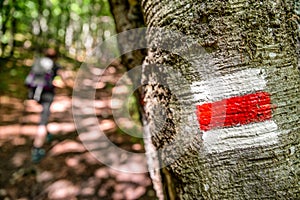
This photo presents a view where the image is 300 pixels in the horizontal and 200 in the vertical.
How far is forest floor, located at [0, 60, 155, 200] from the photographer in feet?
18.8

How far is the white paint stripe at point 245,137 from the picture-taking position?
983 mm

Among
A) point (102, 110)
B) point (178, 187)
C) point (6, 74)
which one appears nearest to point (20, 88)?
point (6, 74)

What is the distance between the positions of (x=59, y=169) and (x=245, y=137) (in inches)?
241

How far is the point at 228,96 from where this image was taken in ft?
3.26

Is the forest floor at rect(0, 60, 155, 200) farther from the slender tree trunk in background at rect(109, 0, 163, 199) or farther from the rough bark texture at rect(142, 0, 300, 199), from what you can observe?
the rough bark texture at rect(142, 0, 300, 199)

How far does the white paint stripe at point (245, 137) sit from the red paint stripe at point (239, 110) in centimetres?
2

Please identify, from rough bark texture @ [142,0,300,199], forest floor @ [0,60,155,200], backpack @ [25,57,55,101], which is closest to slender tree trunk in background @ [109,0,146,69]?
rough bark texture @ [142,0,300,199]

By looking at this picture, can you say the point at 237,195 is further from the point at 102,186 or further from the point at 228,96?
the point at 102,186

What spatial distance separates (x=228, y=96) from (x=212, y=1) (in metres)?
0.32

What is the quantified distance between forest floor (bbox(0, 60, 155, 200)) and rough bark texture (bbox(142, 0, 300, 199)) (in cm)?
504

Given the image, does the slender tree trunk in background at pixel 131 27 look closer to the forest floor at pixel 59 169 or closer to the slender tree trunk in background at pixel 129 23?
the slender tree trunk in background at pixel 129 23

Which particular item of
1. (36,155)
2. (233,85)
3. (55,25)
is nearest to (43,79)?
(36,155)

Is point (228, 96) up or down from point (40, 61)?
down

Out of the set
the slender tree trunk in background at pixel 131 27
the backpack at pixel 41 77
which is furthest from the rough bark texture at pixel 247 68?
the backpack at pixel 41 77
